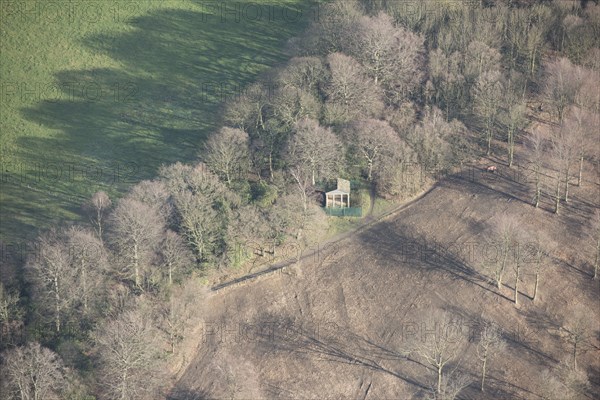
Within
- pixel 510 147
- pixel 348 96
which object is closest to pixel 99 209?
pixel 348 96

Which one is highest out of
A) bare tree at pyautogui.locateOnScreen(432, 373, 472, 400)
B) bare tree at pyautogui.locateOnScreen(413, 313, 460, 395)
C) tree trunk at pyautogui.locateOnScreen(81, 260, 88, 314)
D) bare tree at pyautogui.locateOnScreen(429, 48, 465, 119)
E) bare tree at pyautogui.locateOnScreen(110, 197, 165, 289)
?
bare tree at pyautogui.locateOnScreen(429, 48, 465, 119)

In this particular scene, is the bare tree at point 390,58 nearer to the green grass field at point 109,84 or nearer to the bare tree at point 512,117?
the bare tree at point 512,117

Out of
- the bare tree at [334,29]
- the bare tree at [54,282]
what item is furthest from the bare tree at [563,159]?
the bare tree at [54,282]

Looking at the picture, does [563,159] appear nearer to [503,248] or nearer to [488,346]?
[503,248]

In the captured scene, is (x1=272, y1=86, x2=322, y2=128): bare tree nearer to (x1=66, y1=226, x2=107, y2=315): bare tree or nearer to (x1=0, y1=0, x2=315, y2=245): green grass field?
(x1=0, y1=0, x2=315, y2=245): green grass field

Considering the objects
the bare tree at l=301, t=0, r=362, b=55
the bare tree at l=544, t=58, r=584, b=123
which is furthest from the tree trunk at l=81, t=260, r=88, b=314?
the bare tree at l=544, t=58, r=584, b=123

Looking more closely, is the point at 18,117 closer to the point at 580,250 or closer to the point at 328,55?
the point at 328,55
